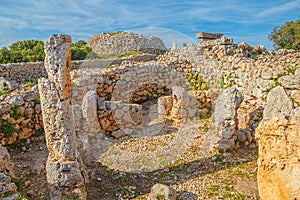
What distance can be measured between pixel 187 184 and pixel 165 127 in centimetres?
352

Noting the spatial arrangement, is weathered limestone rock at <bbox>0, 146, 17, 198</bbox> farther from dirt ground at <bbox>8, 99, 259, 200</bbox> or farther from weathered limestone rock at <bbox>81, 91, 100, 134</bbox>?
weathered limestone rock at <bbox>81, 91, 100, 134</bbox>

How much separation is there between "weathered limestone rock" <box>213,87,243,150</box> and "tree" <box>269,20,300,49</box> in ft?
84.1

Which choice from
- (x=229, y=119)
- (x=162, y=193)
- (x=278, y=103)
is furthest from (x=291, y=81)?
(x=162, y=193)

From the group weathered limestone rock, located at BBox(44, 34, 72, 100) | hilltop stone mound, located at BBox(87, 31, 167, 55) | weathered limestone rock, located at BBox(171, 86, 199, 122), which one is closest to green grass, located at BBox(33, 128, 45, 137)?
weathered limestone rock, located at BBox(44, 34, 72, 100)

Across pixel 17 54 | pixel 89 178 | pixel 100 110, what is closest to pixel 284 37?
pixel 17 54

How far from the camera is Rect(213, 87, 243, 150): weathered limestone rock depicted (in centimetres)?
740

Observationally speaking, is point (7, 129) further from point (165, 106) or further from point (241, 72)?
point (241, 72)

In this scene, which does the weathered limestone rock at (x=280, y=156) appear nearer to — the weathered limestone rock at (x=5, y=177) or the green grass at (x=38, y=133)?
the weathered limestone rock at (x=5, y=177)

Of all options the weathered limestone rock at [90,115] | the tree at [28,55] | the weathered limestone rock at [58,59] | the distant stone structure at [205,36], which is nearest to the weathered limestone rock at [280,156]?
the weathered limestone rock at [58,59]

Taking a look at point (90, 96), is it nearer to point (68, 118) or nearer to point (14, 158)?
point (14, 158)

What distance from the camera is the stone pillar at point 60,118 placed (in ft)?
16.8

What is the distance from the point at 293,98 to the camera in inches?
296

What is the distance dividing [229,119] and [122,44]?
18.3 meters

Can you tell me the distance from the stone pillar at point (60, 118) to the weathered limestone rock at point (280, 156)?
3.14 meters
